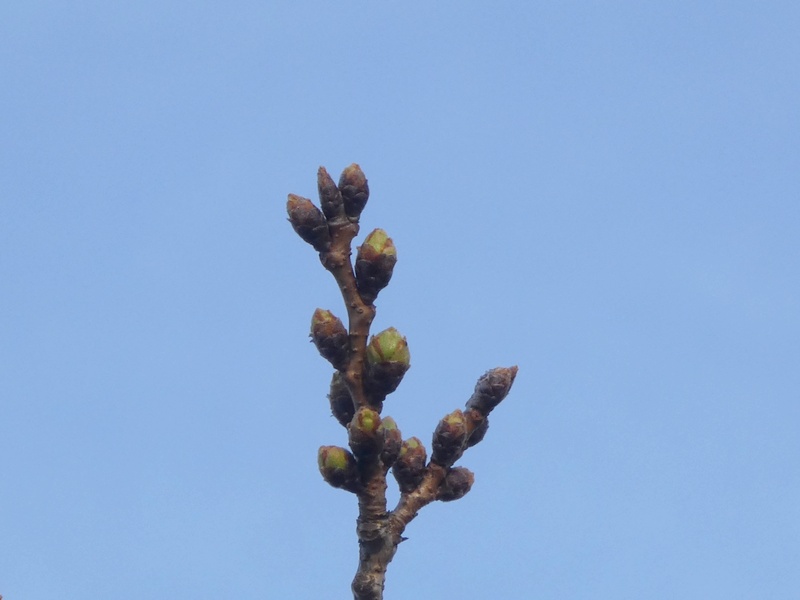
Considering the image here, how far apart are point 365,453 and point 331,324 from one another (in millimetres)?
513

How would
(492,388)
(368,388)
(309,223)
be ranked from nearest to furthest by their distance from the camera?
(368,388)
(309,223)
(492,388)

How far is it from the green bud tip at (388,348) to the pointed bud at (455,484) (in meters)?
0.67

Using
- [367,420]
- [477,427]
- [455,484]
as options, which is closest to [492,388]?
[477,427]

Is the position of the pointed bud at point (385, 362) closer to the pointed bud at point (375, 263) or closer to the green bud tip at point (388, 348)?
the green bud tip at point (388, 348)

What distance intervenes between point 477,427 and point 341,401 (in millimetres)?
581

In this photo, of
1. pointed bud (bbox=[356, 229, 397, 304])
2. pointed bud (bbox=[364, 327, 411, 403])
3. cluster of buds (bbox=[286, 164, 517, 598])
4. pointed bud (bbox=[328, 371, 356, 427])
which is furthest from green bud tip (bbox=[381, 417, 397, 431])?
pointed bud (bbox=[356, 229, 397, 304])

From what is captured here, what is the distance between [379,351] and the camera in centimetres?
398

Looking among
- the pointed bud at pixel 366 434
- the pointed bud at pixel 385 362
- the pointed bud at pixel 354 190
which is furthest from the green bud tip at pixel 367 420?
the pointed bud at pixel 354 190

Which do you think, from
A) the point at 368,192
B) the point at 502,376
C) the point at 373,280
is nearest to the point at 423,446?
the point at 502,376

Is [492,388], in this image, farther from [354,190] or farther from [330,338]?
[354,190]

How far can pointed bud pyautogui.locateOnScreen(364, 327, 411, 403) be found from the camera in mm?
3973

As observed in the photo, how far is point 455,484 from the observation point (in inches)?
175

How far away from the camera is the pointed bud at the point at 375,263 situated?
13.4ft

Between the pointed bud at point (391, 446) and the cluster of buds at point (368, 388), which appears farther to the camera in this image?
the pointed bud at point (391, 446)
